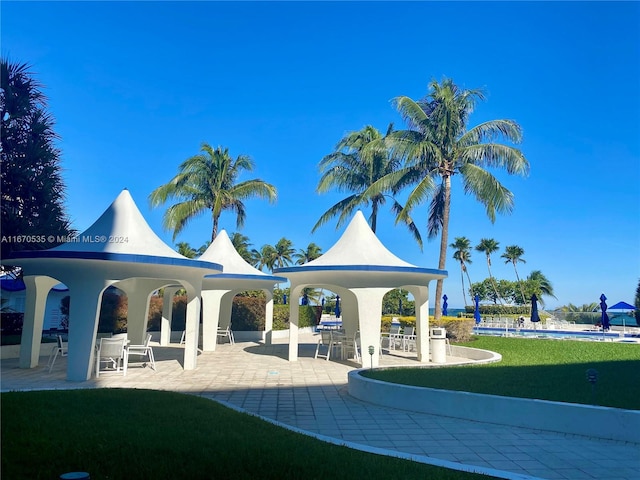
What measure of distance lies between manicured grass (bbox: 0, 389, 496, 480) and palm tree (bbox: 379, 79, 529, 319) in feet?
47.2

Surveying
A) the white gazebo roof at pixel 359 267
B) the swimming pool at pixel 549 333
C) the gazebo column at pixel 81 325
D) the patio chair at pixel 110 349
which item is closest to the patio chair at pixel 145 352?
the patio chair at pixel 110 349

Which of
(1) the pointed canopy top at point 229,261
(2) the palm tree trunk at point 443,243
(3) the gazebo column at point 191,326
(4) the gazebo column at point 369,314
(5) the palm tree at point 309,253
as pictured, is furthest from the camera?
(5) the palm tree at point 309,253

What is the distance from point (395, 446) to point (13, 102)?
17550 mm

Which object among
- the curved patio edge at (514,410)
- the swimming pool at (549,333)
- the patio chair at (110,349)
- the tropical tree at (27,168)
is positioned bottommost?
the swimming pool at (549,333)

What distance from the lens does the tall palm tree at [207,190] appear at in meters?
24.6

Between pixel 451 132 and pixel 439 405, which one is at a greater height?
pixel 451 132

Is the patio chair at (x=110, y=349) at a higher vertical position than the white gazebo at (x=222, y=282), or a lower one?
lower

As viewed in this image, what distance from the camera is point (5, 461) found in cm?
443

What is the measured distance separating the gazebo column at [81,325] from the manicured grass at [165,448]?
12.2 feet

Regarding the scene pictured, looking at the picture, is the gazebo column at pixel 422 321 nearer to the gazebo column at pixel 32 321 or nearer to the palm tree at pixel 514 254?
Answer: the gazebo column at pixel 32 321

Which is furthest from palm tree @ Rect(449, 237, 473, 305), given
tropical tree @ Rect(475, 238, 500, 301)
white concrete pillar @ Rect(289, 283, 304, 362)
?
white concrete pillar @ Rect(289, 283, 304, 362)

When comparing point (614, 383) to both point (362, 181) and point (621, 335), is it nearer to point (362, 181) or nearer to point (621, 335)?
point (362, 181)

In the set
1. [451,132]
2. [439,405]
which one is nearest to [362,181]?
[451,132]

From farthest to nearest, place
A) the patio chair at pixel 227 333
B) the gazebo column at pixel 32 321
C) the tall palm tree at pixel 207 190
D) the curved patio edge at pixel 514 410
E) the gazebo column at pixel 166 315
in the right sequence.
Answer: the tall palm tree at pixel 207 190, the patio chair at pixel 227 333, the gazebo column at pixel 166 315, the gazebo column at pixel 32 321, the curved patio edge at pixel 514 410
